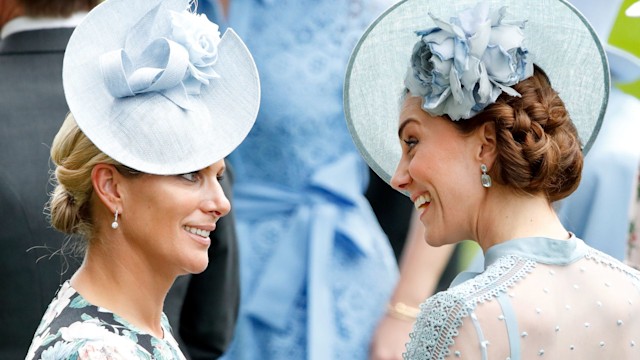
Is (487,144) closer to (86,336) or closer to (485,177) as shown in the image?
(485,177)

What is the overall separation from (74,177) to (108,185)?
0.08m

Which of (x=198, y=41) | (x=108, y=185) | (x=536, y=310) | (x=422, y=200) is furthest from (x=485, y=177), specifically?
(x=108, y=185)

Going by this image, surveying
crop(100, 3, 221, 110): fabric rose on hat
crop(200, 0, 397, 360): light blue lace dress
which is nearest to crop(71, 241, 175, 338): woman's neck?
crop(100, 3, 221, 110): fabric rose on hat

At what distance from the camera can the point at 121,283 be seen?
3084 millimetres

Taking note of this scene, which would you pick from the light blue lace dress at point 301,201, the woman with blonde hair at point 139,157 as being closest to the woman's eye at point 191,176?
the woman with blonde hair at point 139,157

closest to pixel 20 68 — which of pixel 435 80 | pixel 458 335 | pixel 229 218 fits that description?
pixel 229 218

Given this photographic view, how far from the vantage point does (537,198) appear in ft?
10.2

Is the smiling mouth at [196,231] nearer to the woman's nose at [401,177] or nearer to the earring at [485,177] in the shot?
the woman's nose at [401,177]

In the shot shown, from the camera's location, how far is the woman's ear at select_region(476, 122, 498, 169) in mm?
3070

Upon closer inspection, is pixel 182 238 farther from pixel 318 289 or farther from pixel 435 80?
pixel 318 289

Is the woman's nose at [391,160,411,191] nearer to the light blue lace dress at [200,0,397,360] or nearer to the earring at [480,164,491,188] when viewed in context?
the earring at [480,164,491,188]

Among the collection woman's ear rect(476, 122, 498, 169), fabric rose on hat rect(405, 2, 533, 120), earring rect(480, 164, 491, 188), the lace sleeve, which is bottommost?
the lace sleeve

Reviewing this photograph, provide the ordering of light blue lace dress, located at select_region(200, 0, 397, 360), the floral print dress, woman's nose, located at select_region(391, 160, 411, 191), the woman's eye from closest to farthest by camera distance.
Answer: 1. the floral print dress
2. the woman's eye
3. woman's nose, located at select_region(391, 160, 411, 191)
4. light blue lace dress, located at select_region(200, 0, 397, 360)

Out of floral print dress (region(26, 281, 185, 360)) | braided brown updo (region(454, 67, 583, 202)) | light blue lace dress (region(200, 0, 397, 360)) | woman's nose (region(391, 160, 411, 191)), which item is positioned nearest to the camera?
floral print dress (region(26, 281, 185, 360))
